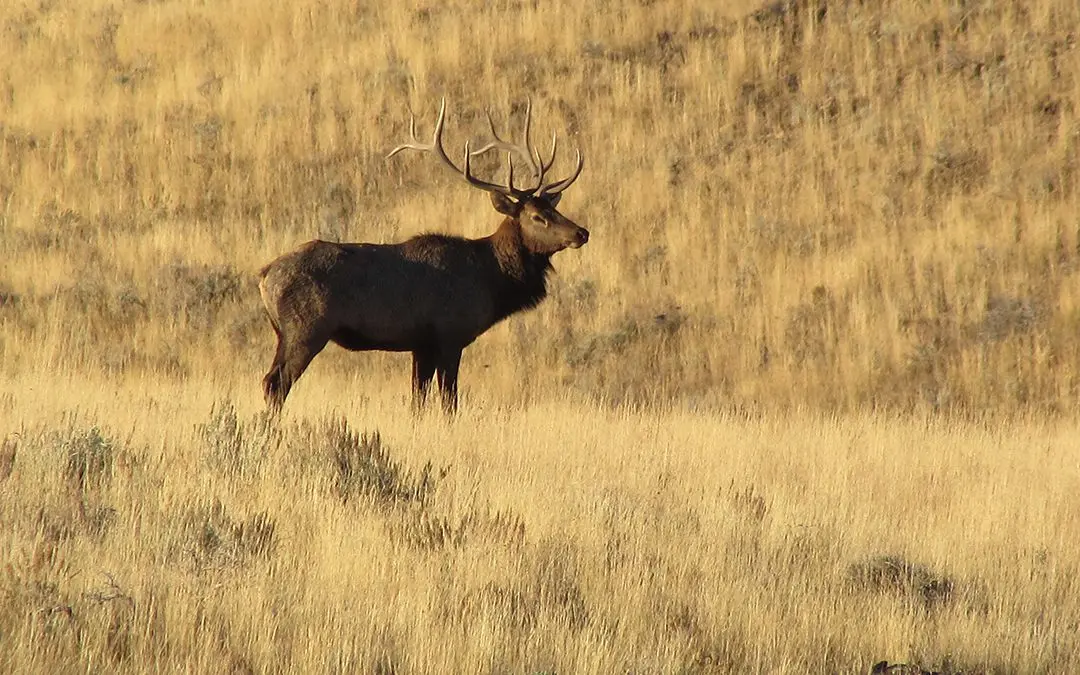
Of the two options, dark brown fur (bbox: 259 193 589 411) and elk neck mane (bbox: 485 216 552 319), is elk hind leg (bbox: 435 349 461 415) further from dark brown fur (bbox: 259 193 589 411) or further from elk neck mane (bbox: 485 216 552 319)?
elk neck mane (bbox: 485 216 552 319)

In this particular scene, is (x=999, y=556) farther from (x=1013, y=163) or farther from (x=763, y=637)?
(x=1013, y=163)

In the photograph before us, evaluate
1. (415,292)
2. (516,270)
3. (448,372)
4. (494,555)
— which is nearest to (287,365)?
(415,292)

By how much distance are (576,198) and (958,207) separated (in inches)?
176

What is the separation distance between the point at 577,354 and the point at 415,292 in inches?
181

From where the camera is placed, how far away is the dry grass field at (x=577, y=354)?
233 inches

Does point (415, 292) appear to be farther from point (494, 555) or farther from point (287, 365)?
point (494, 555)

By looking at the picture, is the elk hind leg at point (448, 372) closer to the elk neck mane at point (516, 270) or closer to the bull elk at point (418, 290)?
the bull elk at point (418, 290)

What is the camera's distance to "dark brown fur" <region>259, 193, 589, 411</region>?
11.3 meters

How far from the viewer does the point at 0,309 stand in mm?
16469

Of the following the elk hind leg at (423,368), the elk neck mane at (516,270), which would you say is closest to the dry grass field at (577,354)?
the elk hind leg at (423,368)

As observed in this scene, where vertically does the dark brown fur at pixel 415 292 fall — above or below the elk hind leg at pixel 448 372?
above

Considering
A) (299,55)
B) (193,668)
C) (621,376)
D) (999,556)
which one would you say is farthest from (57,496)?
(299,55)

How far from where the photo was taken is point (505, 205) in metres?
13.1

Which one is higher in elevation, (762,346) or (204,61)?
(204,61)
